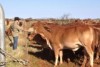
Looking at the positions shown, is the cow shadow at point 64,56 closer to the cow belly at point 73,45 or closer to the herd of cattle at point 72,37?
the herd of cattle at point 72,37

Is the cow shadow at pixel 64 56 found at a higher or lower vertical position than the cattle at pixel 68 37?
lower

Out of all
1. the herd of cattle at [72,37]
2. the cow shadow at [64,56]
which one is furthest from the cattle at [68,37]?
the cow shadow at [64,56]

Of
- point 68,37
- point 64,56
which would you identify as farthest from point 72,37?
point 64,56

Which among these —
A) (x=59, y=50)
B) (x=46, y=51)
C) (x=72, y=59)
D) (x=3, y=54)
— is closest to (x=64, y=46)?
(x=59, y=50)

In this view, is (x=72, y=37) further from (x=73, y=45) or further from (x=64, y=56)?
(x=64, y=56)

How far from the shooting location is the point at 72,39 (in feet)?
35.8

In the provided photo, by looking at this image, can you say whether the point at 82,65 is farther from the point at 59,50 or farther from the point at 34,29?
the point at 34,29

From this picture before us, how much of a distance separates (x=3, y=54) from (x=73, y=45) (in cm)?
897

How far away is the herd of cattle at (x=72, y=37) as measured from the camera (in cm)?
1038

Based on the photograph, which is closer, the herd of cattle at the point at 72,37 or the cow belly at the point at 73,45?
the herd of cattle at the point at 72,37

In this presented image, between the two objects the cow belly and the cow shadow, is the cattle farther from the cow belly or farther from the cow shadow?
the cow shadow

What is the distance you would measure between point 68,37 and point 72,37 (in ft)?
0.97

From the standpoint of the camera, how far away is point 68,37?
1118cm

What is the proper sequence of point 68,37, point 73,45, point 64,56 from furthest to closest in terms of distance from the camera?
1. point 64,56
2. point 68,37
3. point 73,45
